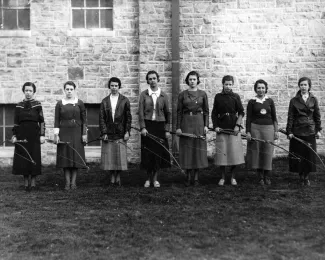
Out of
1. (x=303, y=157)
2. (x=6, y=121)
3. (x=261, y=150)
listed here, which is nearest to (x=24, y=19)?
(x=6, y=121)

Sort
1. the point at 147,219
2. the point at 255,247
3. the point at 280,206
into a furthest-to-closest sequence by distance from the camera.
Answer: the point at 280,206 → the point at 147,219 → the point at 255,247

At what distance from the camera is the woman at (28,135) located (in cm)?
795

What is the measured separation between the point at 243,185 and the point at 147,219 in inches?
97.9

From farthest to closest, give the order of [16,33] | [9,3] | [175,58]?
1. [9,3]
2. [16,33]
3. [175,58]

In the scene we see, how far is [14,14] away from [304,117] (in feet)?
19.5

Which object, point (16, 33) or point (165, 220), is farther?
point (16, 33)

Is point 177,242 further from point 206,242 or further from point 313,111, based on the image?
point 313,111

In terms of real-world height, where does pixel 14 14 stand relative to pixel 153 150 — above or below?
above

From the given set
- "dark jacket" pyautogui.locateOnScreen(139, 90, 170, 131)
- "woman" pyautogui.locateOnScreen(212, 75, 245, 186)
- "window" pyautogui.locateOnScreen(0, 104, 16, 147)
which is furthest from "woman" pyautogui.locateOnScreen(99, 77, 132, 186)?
"window" pyautogui.locateOnScreen(0, 104, 16, 147)

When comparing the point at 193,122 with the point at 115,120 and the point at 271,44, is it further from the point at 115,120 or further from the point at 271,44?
the point at 271,44

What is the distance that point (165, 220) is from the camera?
5.94 meters

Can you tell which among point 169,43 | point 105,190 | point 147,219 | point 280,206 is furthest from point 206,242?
point 169,43

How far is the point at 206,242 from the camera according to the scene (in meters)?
5.07

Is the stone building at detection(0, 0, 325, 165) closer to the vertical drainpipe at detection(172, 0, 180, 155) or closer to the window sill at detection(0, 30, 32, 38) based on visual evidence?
the window sill at detection(0, 30, 32, 38)
